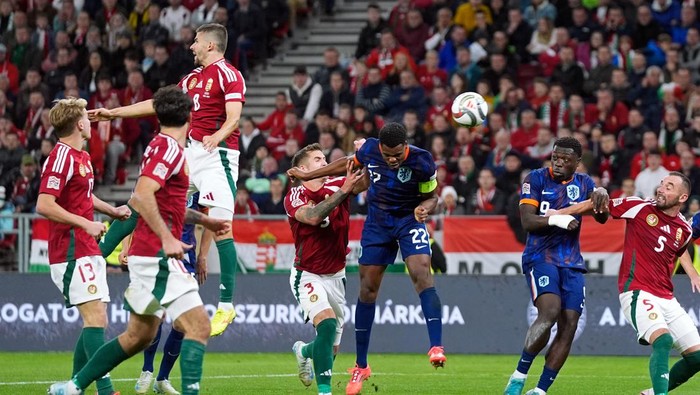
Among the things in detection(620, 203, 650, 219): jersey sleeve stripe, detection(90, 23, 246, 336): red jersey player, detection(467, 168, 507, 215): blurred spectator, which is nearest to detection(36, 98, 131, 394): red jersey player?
detection(90, 23, 246, 336): red jersey player

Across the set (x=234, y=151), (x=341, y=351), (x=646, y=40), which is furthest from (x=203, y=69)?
(x=646, y=40)

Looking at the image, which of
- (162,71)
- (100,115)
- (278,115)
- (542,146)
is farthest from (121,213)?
(162,71)

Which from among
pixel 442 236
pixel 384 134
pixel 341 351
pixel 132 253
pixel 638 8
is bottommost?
pixel 341 351

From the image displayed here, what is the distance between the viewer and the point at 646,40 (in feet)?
80.7

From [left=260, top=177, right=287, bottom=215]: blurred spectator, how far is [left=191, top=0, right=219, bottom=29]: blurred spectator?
7295 mm

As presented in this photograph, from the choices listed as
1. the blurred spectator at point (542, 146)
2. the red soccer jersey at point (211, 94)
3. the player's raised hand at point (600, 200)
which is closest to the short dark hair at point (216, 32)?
the red soccer jersey at point (211, 94)

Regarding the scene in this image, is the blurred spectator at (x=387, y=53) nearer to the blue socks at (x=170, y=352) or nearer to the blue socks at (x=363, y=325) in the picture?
the blue socks at (x=363, y=325)

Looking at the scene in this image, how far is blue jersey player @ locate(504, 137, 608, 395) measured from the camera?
39.5 ft

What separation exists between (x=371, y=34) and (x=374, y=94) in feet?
8.84

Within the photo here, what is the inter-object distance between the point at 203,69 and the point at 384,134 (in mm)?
2019

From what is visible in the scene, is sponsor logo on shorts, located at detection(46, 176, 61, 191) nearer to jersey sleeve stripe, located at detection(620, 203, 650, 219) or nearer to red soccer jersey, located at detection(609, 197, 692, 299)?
red soccer jersey, located at detection(609, 197, 692, 299)

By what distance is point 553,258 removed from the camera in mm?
12391

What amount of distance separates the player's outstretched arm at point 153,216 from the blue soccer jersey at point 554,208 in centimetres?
432

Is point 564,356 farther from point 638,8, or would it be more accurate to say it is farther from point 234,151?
point 638,8
